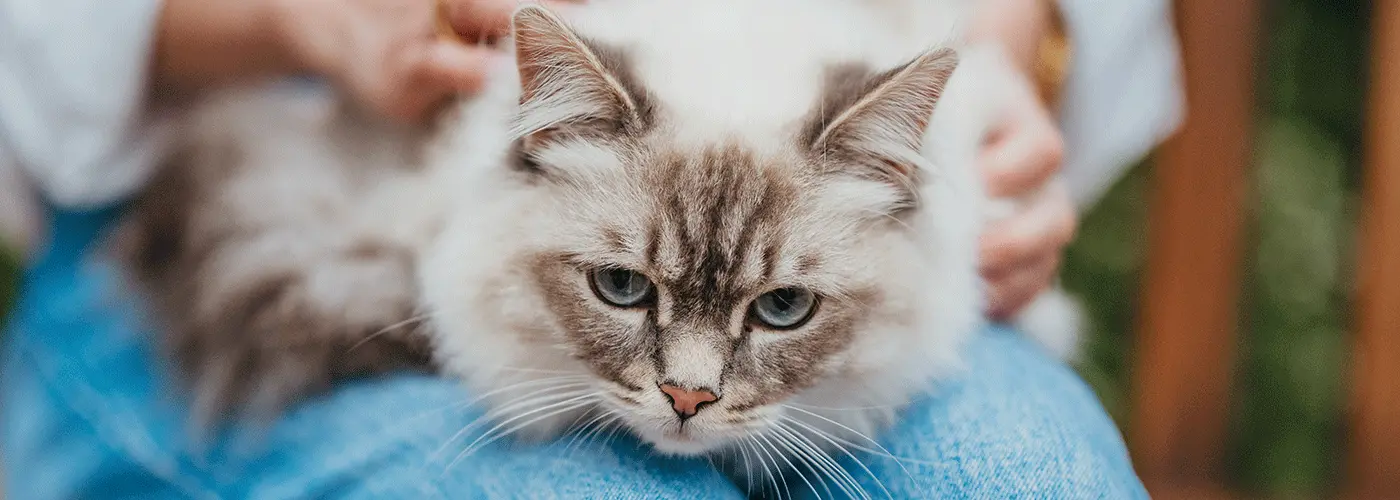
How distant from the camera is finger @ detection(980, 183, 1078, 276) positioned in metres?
1.07

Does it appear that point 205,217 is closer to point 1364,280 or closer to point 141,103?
point 141,103

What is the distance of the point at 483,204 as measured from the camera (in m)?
0.96

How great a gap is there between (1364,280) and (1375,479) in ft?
1.27

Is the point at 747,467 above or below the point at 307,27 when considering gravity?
below

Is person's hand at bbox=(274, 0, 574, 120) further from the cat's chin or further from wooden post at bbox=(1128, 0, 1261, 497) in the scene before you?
wooden post at bbox=(1128, 0, 1261, 497)

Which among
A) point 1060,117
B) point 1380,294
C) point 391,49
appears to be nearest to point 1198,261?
point 1380,294

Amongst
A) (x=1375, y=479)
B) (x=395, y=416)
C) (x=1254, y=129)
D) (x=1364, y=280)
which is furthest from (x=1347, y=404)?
(x=395, y=416)

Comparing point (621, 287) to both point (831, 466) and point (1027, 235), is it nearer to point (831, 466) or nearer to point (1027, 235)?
point (831, 466)

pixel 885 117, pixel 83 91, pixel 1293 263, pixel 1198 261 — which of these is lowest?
pixel 1293 263

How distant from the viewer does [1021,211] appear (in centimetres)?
117

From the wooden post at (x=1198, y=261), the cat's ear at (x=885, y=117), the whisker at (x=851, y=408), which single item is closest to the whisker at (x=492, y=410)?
the whisker at (x=851, y=408)

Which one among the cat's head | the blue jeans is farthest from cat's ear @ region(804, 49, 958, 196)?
the blue jeans

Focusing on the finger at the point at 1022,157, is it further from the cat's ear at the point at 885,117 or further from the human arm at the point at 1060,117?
the cat's ear at the point at 885,117

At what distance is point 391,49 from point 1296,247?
189cm
